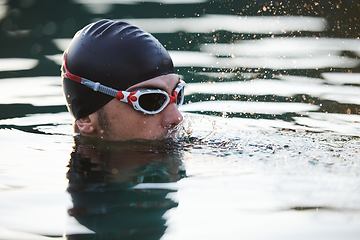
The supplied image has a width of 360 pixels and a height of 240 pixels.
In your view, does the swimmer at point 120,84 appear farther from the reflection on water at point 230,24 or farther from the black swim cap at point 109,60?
the reflection on water at point 230,24

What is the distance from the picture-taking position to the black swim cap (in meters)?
4.25

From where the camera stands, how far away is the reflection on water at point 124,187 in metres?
2.28

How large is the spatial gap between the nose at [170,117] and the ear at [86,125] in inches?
31.4

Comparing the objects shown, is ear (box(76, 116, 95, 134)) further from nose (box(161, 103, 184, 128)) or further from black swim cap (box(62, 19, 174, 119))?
nose (box(161, 103, 184, 128))

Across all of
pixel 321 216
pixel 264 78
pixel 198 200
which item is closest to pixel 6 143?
pixel 198 200

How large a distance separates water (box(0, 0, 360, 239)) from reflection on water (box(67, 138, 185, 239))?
0.04 feet

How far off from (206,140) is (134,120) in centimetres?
92

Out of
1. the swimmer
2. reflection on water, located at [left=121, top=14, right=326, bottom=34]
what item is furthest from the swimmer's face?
reflection on water, located at [left=121, top=14, right=326, bottom=34]

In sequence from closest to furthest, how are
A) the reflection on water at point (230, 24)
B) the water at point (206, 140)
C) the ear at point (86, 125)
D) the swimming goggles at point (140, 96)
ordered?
1. the water at point (206, 140)
2. the swimming goggles at point (140, 96)
3. the ear at point (86, 125)
4. the reflection on water at point (230, 24)

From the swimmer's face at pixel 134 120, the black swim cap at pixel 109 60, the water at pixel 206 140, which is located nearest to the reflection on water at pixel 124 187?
the water at pixel 206 140

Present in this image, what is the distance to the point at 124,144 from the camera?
4.37 metres

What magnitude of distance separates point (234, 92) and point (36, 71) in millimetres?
4577

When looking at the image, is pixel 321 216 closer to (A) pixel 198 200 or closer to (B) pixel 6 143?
(A) pixel 198 200

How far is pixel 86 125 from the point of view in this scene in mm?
4543
